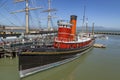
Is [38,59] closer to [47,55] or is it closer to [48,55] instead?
[47,55]

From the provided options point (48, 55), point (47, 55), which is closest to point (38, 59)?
point (47, 55)

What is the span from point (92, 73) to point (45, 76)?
578cm

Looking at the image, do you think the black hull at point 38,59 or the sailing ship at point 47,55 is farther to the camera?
the sailing ship at point 47,55

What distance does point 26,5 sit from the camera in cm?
3859

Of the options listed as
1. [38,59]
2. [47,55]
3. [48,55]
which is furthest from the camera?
[48,55]

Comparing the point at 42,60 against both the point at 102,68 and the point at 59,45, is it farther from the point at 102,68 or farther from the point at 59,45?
the point at 102,68

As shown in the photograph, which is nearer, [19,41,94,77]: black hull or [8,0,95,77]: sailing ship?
[19,41,94,77]: black hull

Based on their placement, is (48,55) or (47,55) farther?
(48,55)

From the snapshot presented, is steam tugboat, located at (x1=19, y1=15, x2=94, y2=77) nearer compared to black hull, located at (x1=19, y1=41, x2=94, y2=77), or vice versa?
black hull, located at (x1=19, y1=41, x2=94, y2=77)

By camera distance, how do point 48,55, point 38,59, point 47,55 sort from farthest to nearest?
point 48,55, point 47,55, point 38,59

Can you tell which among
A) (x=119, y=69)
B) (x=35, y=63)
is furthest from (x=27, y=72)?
(x=119, y=69)

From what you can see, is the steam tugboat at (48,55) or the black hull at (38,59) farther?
the steam tugboat at (48,55)

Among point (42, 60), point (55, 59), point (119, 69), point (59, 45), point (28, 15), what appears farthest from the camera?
point (28, 15)

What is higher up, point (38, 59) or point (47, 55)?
point (47, 55)
